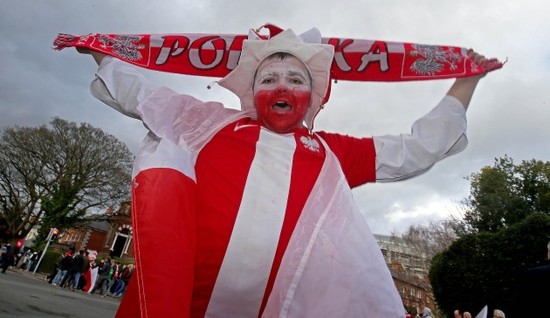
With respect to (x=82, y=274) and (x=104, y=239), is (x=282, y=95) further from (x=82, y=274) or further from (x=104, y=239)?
(x=104, y=239)

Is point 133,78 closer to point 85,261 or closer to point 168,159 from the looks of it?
point 168,159

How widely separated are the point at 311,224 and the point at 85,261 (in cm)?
1410

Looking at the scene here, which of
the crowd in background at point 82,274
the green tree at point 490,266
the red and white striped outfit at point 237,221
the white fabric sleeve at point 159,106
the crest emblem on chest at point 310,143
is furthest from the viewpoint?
the crowd in background at point 82,274

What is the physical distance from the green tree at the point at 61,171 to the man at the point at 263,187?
24311 mm

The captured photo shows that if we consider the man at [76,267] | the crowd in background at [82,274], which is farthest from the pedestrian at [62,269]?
the man at [76,267]

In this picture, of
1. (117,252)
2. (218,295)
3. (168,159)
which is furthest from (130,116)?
(117,252)

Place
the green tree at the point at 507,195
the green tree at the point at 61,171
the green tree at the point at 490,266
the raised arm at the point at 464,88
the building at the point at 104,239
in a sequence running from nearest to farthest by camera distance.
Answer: the raised arm at the point at 464,88
the green tree at the point at 490,266
the green tree at the point at 507,195
the green tree at the point at 61,171
the building at the point at 104,239

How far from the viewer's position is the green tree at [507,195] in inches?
691

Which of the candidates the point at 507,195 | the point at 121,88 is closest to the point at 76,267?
the point at 121,88

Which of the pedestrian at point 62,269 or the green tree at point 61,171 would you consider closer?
the pedestrian at point 62,269

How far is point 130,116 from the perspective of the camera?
2.06m

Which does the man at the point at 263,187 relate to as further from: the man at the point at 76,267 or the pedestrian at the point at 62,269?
the pedestrian at the point at 62,269

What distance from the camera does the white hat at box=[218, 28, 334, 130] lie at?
2.30 metres

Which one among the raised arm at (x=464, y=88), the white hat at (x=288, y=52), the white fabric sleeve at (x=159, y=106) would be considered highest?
the raised arm at (x=464, y=88)
